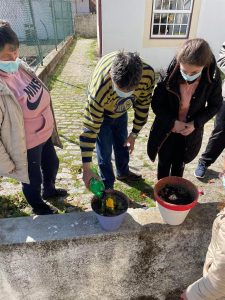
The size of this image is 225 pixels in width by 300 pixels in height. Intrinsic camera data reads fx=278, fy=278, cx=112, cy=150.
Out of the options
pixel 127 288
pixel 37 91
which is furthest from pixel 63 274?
pixel 37 91

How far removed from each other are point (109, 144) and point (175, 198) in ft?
3.31

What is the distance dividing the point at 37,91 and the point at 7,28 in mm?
551

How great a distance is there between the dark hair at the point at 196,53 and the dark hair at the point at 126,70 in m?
0.37

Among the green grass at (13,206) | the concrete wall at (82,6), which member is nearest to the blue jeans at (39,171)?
the green grass at (13,206)

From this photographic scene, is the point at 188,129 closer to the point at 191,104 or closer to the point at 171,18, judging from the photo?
the point at 191,104

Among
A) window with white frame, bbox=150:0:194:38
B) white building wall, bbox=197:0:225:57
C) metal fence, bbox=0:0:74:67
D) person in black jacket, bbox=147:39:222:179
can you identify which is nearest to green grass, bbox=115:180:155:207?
person in black jacket, bbox=147:39:222:179

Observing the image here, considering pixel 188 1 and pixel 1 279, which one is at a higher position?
pixel 188 1

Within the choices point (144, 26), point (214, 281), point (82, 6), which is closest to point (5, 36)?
point (214, 281)

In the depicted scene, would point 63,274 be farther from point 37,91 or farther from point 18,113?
point 37,91

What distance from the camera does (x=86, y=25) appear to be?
20.6 metres

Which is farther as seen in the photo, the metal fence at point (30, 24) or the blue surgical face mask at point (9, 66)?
the metal fence at point (30, 24)

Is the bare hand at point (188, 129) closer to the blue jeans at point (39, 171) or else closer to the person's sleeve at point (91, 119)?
the person's sleeve at point (91, 119)

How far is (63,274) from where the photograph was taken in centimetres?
226

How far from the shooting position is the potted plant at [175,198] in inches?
79.5
